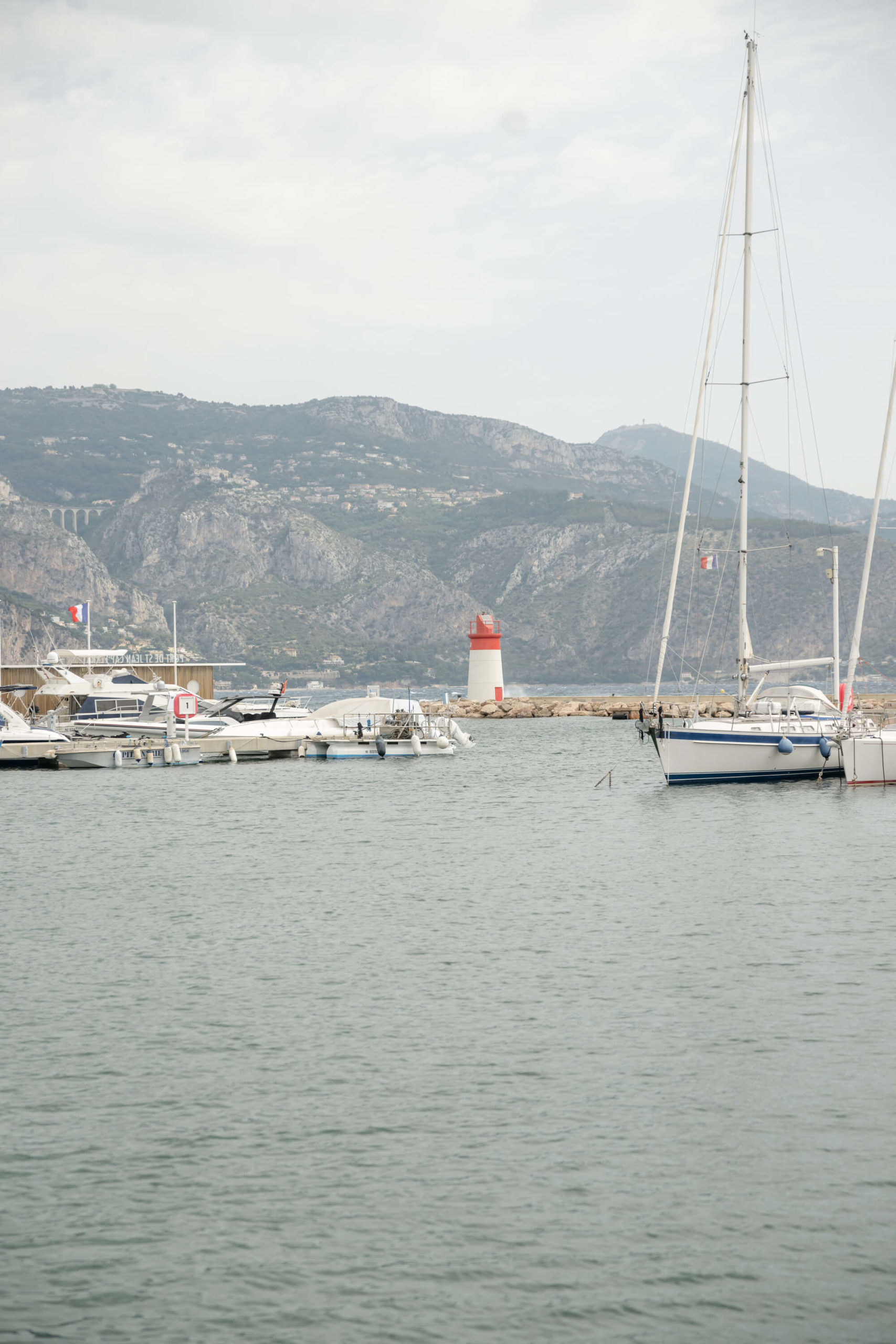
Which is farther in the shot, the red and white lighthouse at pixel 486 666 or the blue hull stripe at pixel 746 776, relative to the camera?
the red and white lighthouse at pixel 486 666

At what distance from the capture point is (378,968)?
18.4 metres

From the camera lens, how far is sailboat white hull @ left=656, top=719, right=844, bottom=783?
41.3m

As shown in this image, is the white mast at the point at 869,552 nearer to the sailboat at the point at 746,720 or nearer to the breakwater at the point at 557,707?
the sailboat at the point at 746,720

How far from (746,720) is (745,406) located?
36.2 ft

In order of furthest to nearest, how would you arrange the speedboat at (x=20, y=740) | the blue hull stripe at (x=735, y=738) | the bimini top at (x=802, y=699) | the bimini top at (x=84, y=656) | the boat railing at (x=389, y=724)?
the bimini top at (x=84, y=656), the boat railing at (x=389, y=724), the speedboat at (x=20, y=740), the bimini top at (x=802, y=699), the blue hull stripe at (x=735, y=738)

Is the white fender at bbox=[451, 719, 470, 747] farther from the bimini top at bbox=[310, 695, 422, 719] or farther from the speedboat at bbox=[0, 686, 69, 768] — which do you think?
the speedboat at bbox=[0, 686, 69, 768]

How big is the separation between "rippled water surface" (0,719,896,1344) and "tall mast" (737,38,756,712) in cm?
1617

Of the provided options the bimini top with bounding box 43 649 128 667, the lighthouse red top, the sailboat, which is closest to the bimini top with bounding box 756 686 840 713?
the sailboat

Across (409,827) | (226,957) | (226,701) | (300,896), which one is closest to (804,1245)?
(226,957)

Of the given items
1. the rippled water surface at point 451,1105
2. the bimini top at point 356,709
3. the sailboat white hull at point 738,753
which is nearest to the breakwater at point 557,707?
the bimini top at point 356,709

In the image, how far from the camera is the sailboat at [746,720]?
4141 cm

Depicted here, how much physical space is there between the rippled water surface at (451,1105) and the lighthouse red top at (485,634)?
7341cm

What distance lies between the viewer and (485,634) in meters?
102

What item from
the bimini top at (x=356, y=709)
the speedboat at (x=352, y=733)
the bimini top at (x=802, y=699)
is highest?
the bimini top at (x=802, y=699)
